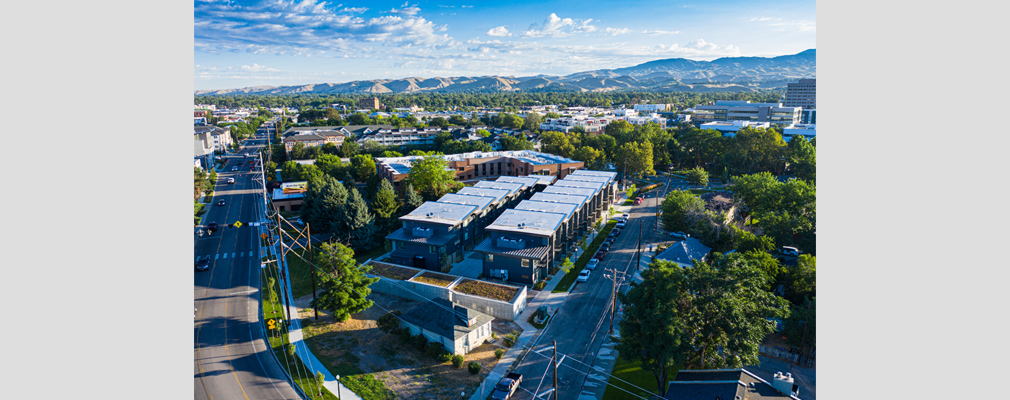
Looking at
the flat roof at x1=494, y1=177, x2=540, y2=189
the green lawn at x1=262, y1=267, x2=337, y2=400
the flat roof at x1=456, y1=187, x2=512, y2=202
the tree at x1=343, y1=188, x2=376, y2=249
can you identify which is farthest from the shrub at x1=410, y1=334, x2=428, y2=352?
the flat roof at x1=494, y1=177, x2=540, y2=189

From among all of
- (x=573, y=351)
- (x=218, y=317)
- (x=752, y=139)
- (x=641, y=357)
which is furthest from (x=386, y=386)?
(x=752, y=139)

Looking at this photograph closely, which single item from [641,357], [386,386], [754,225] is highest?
[754,225]

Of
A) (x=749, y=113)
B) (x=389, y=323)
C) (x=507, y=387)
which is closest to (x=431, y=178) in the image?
(x=389, y=323)

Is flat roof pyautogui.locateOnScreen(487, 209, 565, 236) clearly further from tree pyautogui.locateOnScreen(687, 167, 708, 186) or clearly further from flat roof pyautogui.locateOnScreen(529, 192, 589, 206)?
tree pyautogui.locateOnScreen(687, 167, 708, 186)

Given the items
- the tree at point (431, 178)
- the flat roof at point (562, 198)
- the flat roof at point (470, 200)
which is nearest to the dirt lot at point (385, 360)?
the flat roof at point (470, 200)

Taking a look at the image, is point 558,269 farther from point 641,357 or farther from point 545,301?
point 641,357

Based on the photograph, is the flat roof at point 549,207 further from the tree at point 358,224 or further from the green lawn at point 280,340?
the green lawn at point 280,340
